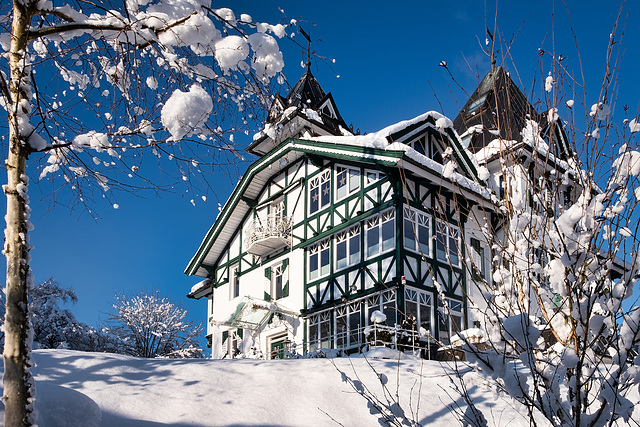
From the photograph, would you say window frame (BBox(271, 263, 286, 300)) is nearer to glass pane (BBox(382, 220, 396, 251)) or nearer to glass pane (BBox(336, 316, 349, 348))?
glass pane (BBox(336, 316, 349, 348))

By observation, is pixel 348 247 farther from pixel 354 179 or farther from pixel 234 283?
pixel 234 283

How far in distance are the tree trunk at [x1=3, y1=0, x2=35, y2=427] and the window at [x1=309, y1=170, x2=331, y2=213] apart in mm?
14706

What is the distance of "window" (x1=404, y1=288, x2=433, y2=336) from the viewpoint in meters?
15.9

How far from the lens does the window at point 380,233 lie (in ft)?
54.2

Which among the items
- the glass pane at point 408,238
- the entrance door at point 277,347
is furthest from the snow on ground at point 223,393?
the entrance door at point 277,347

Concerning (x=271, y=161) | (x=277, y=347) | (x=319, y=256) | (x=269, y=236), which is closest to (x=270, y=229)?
(x=269, y=236)

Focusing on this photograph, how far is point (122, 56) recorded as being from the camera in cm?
497

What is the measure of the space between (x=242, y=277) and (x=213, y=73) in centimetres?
1824

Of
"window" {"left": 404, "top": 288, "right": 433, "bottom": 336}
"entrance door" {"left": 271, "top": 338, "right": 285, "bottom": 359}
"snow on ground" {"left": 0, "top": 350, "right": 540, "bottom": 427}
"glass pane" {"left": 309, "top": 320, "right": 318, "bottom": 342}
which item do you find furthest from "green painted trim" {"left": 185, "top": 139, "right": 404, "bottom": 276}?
"snow on ground" {"left": 0, "top": 350, "right": 540, "bottom": 427}

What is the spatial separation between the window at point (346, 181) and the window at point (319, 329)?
3.80 metres

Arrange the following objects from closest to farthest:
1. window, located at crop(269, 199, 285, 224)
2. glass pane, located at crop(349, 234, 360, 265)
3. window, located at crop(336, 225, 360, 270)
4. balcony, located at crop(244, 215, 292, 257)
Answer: glass pane, located at crop(349, 234, 360, 265) → window, located at crop(336, 225, 360, 270) → balcony, located at crop(244, 215, 292, 257) → window, located at crop(269, 199, 285, 224)

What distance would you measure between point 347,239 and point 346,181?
1.89 meters

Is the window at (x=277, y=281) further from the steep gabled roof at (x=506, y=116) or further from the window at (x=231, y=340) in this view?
the steep gabled roof at (x=506, y=116)

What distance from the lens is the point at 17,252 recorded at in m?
4.22
